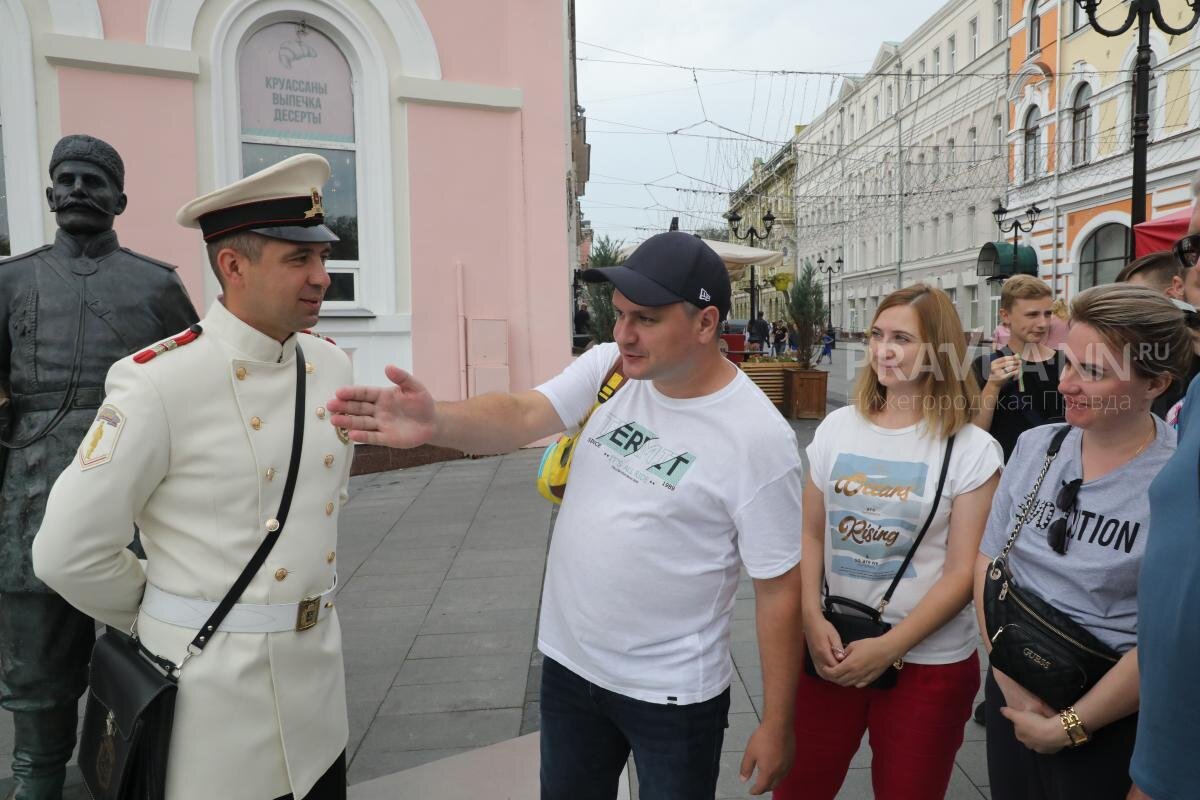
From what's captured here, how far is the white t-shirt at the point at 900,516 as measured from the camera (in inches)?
88.8

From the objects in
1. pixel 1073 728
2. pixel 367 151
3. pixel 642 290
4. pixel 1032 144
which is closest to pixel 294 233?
pixel 642 290

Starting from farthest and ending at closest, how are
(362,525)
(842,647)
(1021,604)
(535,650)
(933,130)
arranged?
(933,130)
(362,525)
(535,650)
(842,647)
(1021,604)

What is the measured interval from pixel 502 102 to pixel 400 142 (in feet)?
4.26

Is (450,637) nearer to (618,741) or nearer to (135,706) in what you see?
(618,741)

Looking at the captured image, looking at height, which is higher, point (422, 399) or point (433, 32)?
point (433, 32)

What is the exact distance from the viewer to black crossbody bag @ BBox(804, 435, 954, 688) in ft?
7.21

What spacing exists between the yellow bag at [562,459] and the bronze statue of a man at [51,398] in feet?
5.09

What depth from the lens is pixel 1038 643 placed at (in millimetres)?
1902

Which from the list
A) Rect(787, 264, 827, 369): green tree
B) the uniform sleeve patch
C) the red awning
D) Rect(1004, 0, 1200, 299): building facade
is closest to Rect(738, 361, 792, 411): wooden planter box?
Rect(787, 264, 827, 369): green tree

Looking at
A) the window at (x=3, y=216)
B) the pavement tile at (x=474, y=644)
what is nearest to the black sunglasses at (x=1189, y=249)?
the pavement tile at (x=474, y=644)

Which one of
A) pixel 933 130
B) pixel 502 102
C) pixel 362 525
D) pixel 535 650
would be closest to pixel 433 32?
pixel 502 102

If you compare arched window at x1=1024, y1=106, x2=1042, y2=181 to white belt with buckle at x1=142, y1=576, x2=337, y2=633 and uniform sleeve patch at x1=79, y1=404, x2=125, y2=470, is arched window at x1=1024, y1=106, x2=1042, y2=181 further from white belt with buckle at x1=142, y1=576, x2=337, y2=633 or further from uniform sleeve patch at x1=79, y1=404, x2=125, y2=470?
uniform sleeve patch at x1=79, y1=404, x2=125, y2=470

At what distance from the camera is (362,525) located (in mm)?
6773

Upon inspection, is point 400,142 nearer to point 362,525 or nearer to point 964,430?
point 362,525
